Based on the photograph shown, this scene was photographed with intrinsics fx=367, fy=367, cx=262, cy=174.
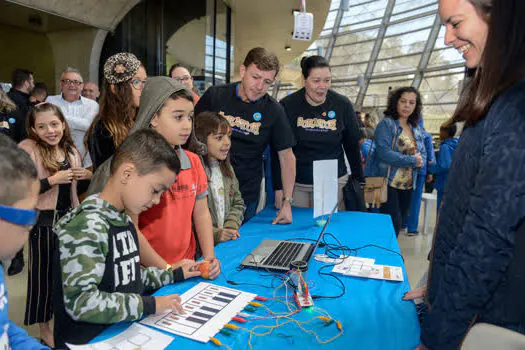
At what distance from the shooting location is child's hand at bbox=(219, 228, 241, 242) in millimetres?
1738

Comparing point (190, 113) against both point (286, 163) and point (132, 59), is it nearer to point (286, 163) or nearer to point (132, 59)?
point (132, 59)

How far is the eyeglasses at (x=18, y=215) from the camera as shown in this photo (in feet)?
2.20

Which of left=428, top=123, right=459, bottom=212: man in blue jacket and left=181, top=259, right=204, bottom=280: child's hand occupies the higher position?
left=428, top=123, right=459, bottom=212: man in blue jacket

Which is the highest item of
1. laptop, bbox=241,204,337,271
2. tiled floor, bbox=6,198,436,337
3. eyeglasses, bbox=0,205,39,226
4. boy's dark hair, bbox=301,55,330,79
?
boy's dark hair, bbox=301,55,330,79

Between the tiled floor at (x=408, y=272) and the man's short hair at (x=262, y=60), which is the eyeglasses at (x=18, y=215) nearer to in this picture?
the man's short hair at (x=262, y=60)

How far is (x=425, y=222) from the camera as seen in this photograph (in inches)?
175

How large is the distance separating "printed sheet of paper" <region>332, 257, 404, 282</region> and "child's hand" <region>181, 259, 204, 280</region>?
0.50 m

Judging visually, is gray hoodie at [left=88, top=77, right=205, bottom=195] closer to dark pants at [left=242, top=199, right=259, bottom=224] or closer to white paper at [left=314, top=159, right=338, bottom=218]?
white paper at [left=314, top=159, right=338, bottom=218]

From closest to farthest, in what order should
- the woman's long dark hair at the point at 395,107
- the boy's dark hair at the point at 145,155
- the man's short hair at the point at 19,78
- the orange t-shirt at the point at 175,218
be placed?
the boy's dark hair at the point at 145,155 < the orange t-shirt at the point at 175,218 < the woman's long dark hair at the point at 395,107 < the man's short hair at the point at 19,78

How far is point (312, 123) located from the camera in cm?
245

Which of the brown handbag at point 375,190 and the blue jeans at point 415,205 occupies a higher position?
the brown handbag at point 375,190

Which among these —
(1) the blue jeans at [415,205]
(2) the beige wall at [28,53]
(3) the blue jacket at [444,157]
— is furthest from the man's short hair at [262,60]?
(2) the beige wall at [28,53]

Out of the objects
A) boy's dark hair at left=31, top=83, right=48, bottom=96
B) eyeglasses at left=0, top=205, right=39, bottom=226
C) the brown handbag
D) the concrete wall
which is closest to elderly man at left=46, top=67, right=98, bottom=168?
boy's dark hair at left=31, top=83, right=48, bottom=96

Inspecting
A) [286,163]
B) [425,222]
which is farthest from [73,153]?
[425,222]
